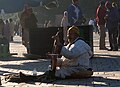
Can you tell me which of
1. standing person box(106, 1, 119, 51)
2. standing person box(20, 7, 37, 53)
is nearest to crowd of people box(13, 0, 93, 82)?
standing person box(106, 1, 119, 51)

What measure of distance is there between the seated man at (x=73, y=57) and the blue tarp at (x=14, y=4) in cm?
1037

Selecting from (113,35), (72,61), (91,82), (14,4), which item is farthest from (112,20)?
(91,82)

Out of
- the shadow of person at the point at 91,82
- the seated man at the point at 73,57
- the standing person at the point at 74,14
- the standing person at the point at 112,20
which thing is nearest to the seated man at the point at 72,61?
the seated man at the point at 73,57

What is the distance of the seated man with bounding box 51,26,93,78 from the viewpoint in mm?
9492

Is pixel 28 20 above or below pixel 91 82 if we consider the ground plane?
above

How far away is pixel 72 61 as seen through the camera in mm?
9711

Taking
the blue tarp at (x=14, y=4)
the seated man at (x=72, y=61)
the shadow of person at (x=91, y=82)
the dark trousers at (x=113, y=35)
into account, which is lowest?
the shadow of person at (x=91, y=82)

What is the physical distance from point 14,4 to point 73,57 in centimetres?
1189

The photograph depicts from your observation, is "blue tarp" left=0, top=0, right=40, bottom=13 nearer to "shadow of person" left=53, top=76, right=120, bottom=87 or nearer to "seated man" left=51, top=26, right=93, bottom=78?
"seated man" left=51, top=26, right=93, bottom=78

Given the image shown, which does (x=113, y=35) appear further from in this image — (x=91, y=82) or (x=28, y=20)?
(x=91, y=82)

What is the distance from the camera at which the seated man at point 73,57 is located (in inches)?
374

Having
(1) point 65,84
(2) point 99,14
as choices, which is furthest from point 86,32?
(1) point 65,84

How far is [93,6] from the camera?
55688mm

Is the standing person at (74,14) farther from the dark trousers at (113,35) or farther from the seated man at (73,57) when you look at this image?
the seated man at (73,57)
